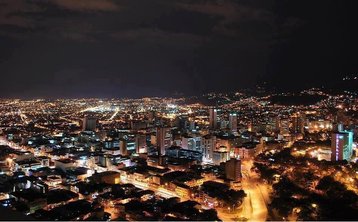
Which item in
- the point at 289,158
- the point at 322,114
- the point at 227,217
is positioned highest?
the point at 322,114

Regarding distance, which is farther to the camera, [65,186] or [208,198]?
[65,186]

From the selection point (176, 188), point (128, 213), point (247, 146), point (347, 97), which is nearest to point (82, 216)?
point (128, 213)

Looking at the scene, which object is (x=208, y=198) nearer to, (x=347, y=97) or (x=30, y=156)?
(x=30, y=156)

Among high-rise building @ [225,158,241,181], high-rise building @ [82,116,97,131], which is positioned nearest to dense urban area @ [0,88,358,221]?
high-rise building @ [225,158,241,181]

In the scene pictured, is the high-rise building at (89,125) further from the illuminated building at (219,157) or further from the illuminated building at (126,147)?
the illuminated building at (219,157)

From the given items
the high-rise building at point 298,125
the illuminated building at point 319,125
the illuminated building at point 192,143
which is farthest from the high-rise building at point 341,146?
the illuminated building at point 319,125

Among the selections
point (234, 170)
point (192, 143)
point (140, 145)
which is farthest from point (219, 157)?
point (140, 145)

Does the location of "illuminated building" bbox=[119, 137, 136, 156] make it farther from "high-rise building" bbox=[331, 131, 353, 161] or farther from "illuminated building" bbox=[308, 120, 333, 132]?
"illuminated building" bbox=[308, 120, 333, 132]

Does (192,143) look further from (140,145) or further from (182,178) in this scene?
(182,178)
